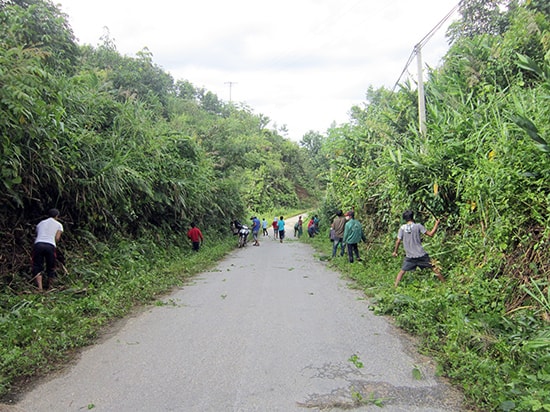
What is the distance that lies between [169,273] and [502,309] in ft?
24.4

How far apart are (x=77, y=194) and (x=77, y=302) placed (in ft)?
8.51

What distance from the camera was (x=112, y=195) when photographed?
30.1 ft

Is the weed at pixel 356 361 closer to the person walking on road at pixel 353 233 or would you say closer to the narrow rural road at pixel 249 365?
the narrow rural road at pixel 249 365

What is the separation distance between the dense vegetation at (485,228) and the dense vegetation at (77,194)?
4454 millimetres

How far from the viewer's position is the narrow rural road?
3477 mm

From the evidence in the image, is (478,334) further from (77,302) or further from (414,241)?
(77,302)

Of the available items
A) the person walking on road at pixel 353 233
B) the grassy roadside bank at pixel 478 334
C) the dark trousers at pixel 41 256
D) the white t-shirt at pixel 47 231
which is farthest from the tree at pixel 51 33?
the grassy roadside bank at pixel 478 334

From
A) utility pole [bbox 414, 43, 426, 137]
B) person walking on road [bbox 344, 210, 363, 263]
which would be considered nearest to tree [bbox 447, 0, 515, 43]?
utility pole [bbox 414, 43, 426, 137]

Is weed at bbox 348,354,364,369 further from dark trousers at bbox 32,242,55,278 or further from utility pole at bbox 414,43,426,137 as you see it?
utility pole at bbox 414,43,426,137

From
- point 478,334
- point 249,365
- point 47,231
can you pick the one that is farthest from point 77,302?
point 478,334

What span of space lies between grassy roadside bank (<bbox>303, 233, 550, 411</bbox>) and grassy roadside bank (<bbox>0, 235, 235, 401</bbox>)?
13.7 feet

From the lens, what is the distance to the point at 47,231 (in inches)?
273

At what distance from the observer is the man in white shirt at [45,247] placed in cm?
682

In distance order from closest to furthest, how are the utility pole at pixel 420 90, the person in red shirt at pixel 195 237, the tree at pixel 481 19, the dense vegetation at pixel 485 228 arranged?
the dense vegetation at pixel 485 228, the utility pole at pixel 420 90, the person in red shirt at pixel 195 237, the tree at pixel 481 19
